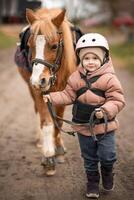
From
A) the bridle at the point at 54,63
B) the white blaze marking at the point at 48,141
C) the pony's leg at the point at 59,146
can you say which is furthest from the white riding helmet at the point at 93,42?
the pony's leg at the point at 59,146

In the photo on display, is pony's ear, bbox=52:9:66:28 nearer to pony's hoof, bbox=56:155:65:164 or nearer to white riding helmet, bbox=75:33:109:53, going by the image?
white riding helmet, bbox=75:33:109:53

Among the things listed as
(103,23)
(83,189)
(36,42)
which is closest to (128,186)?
(83,189)

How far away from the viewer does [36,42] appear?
5527mm

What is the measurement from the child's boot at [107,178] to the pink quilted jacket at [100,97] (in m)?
0.45

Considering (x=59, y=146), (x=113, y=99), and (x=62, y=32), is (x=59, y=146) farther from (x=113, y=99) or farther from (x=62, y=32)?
(x=113, y=99)

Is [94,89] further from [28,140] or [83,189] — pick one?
[28,140]

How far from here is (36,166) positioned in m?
6.47

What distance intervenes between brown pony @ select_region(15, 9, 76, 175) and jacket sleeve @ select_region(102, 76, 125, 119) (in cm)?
78

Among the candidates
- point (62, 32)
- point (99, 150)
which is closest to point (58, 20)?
point (62, 32)

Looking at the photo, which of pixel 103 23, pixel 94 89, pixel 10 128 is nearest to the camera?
pixel 94 89

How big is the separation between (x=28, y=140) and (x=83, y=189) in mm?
2509

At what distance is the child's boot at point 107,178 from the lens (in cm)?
528

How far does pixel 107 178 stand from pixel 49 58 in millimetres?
1468

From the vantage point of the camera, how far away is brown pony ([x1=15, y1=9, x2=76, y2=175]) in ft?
18.0
